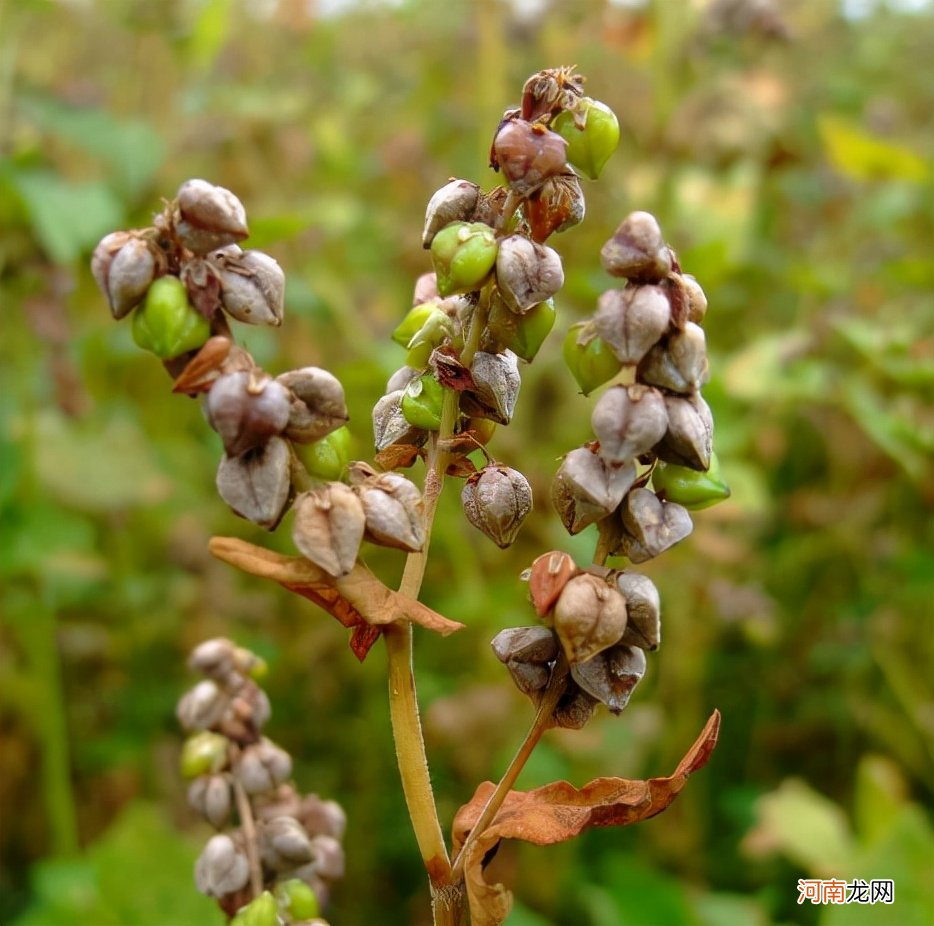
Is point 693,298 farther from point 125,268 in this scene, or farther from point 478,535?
point 478,535

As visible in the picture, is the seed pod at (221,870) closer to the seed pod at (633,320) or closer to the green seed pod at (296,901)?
the green seed pod at (296,901)

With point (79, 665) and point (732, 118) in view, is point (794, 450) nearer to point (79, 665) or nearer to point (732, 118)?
point (732, 118)

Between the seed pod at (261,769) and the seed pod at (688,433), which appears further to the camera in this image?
the seed pod at (261,769)

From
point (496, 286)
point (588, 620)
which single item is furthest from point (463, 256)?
point (588, 620)

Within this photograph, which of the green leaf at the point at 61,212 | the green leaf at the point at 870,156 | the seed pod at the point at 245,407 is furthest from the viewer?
the green leaf at the point at 870,156

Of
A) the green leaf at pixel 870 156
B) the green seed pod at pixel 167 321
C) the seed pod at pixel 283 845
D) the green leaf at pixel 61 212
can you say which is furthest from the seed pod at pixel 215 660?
the green leaf at pixel 870 156

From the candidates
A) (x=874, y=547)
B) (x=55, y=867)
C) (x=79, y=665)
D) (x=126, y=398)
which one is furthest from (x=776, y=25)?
(x=55, y=867)
